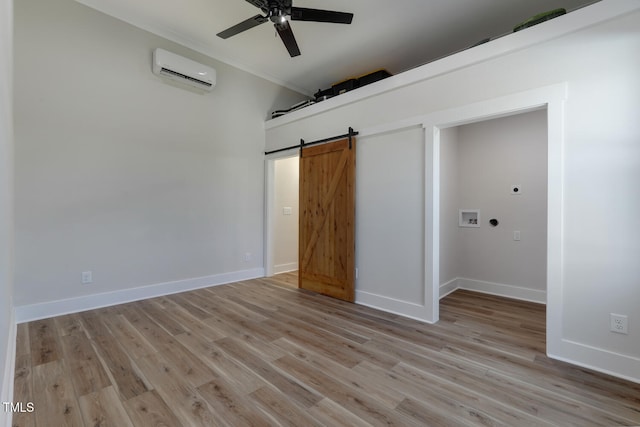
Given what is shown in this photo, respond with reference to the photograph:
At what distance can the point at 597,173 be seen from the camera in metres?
2.00

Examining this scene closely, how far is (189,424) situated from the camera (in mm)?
1484

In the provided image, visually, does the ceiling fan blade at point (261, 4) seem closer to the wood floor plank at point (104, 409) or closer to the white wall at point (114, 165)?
the white wall at point (114, 165)

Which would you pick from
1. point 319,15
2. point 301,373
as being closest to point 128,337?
point 301,373

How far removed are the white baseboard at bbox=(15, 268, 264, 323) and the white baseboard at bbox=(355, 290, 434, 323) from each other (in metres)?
2.09

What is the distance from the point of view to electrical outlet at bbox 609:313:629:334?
1.90m

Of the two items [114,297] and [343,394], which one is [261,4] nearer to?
[343,394]

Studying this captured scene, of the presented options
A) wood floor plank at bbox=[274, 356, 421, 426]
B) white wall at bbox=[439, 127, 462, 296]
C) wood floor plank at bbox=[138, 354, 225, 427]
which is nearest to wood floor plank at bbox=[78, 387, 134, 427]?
wood floor plank at bbox=[138, 354, 225, 427]

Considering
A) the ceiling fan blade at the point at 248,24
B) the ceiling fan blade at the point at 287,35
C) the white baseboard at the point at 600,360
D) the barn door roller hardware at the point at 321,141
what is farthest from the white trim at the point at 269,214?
the white baseboard at the point at 600,360

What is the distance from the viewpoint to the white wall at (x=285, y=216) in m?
5.02

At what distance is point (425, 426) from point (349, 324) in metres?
1.36

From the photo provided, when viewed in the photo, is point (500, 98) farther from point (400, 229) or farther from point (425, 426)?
point (425, 426)

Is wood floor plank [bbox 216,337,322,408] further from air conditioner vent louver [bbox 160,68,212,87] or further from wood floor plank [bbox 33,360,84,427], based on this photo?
air conditioner vent louver [bbox 160,68,212,87]

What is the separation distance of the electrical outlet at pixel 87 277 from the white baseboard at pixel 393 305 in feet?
10.2

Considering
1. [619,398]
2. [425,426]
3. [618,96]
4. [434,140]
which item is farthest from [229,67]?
[619,398]
